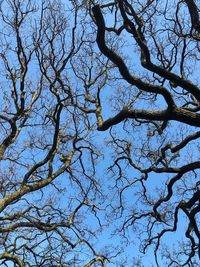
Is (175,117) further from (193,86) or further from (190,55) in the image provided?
(190,55)

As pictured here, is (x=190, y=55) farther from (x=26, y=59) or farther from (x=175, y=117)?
(x=26, y=59)

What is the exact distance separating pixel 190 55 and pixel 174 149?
2.66 m

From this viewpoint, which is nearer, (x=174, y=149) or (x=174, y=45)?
(x=174, y=149)

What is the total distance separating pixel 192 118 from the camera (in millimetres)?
6824

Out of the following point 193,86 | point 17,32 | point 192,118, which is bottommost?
point 192,118

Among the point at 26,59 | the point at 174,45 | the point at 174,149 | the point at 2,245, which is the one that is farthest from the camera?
the point at 26,59

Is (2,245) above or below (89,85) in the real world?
below

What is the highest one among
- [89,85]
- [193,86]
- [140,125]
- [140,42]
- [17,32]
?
[17,32]

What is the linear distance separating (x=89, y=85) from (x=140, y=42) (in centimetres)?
483

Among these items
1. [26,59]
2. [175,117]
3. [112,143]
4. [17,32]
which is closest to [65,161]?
[112,143]

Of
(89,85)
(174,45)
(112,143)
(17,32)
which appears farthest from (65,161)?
(174,45)

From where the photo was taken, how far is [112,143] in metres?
11.9

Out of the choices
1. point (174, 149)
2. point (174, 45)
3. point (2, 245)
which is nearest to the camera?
point (174, 149)

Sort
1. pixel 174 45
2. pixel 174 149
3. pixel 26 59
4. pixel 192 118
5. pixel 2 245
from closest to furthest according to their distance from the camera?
pixel 192 118
pixel 174 149
pixel 174 45
pixel 2 245
pixel 26 59
